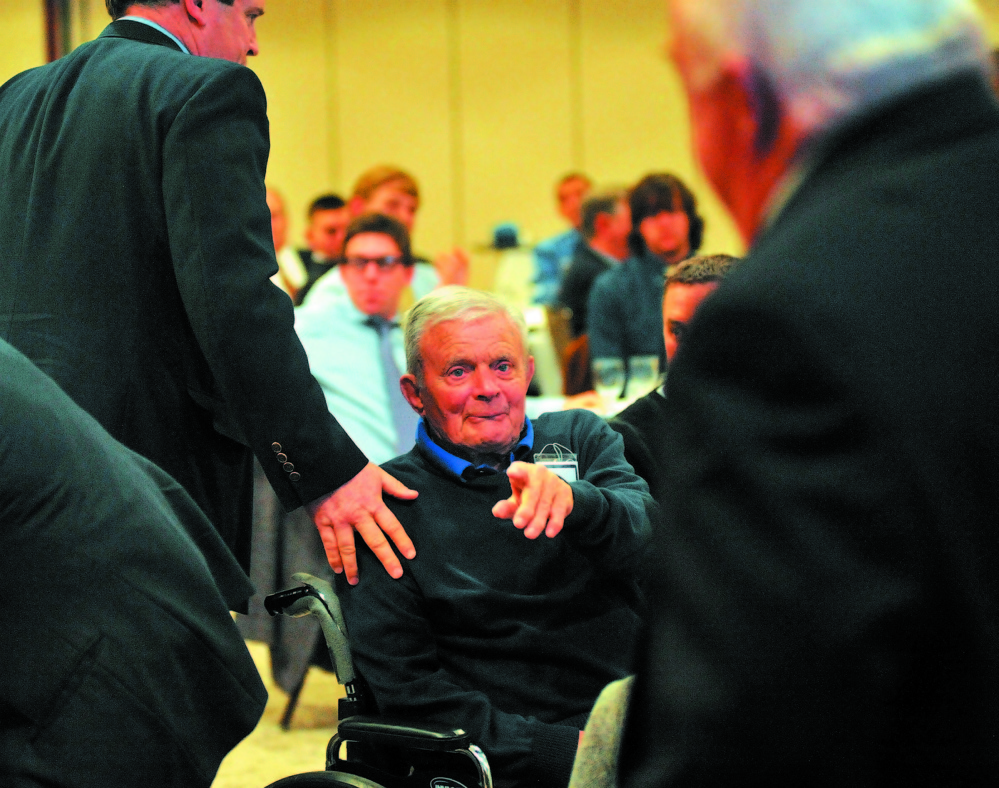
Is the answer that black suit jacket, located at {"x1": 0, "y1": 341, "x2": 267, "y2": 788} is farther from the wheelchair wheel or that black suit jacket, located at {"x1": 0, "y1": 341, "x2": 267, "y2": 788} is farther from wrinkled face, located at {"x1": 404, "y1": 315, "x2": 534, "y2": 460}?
wrinkled face, located at {"x1": 404, "y1": 315, "x2": 534, "y2": 460}

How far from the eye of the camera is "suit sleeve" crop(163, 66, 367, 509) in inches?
63.2

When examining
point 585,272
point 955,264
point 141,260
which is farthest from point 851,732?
point 585,272

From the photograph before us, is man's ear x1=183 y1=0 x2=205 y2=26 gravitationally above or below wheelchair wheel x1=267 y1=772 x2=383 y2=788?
above

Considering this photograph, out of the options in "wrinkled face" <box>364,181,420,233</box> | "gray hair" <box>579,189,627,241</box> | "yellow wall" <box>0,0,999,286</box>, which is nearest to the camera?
"wrinkled face" <box>364,181,420,233</box>

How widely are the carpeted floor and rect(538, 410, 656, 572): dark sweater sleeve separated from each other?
1.32 metres

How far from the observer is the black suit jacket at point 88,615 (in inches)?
44.5

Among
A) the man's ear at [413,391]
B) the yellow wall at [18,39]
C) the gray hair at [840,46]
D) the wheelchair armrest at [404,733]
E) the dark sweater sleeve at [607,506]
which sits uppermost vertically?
the yellow wall at [18,39]

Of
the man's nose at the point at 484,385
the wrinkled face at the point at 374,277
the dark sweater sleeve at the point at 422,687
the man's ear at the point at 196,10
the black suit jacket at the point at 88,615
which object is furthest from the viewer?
the wrinkled face at the point at 374,277

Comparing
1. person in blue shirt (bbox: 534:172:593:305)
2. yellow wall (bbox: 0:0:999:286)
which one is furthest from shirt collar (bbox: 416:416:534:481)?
yellow wall (bbox: 0:0:999:286)

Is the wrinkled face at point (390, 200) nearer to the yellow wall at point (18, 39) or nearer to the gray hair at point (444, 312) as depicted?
the yellow wall at point (18, 39)

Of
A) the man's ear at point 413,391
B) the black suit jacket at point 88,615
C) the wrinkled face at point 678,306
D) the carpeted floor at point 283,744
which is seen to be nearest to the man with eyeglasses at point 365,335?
the carpeted floor at point 283,744

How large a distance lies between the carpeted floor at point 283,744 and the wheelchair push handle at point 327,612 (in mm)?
1202

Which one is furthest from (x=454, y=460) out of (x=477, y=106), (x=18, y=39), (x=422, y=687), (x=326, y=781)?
(x=477, y=106)

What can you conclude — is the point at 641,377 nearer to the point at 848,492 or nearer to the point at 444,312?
the point at 444,312
